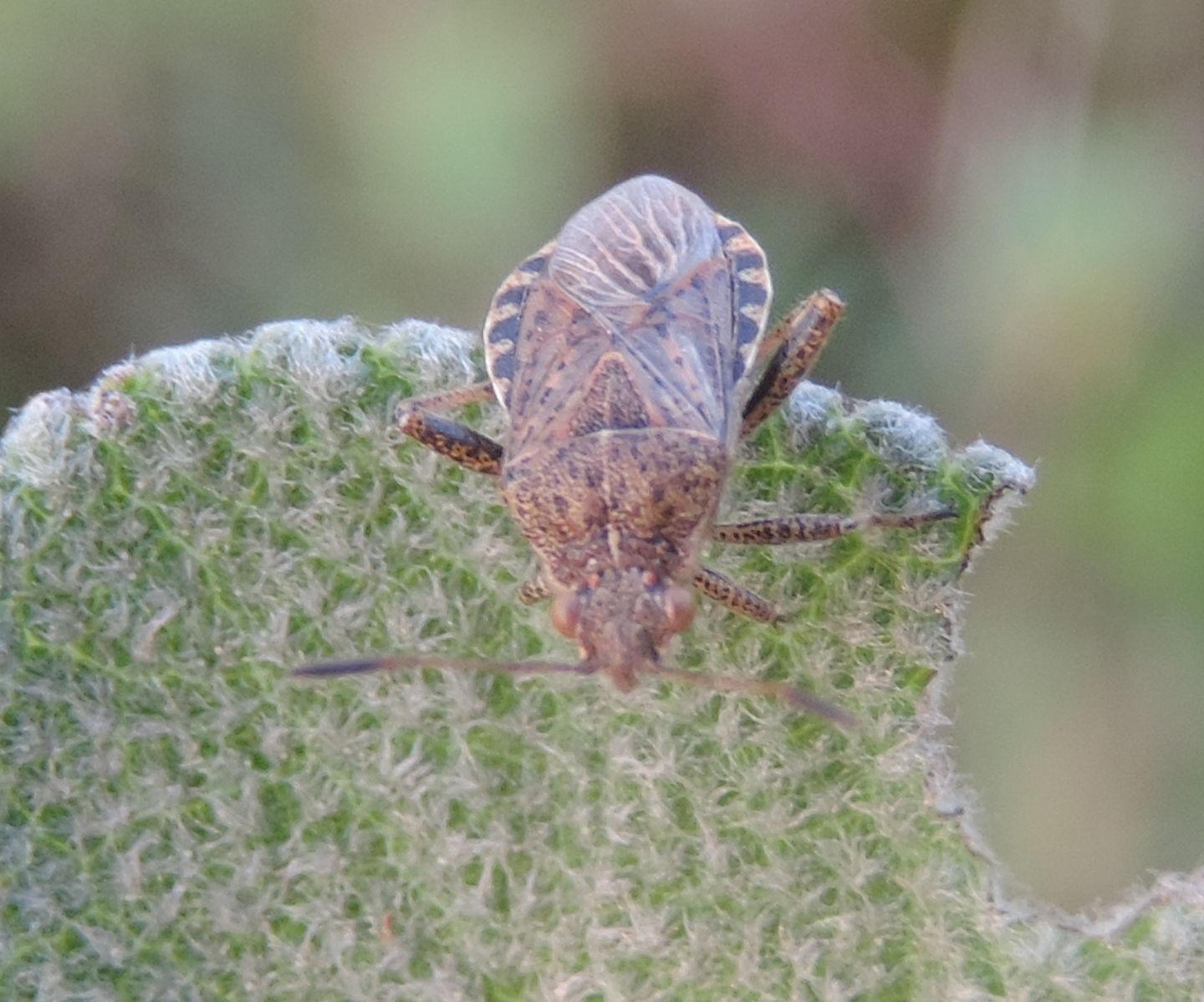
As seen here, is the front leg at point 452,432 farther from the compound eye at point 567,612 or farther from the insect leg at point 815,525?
the insect leg at point 815,525

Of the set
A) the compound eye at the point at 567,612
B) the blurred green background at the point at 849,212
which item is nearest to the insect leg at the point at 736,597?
the compound eye at the point at 567,612

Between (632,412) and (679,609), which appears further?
(632,412)

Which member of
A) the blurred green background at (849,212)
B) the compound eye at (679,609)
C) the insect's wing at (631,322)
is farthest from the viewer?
the blurred green background at (849,212)

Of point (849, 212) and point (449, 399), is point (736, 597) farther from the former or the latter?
point (849, 212)

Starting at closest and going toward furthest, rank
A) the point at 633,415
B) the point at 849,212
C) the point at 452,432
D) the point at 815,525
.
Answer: the point at 815,525, the point at 452,432, the point at 633,415, the point at 849,212

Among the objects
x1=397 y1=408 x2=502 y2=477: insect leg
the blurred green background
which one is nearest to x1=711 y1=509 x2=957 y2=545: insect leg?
x1=397 y1=408 x2=502 y2=477: insect leg

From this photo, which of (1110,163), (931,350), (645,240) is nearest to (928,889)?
(645,240)

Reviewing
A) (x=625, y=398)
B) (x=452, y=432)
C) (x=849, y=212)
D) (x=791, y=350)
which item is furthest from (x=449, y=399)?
(x=849, y=212)

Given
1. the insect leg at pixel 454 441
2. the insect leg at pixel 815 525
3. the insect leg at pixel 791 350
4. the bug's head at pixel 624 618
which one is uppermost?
the insect leg at pixel 791 350
